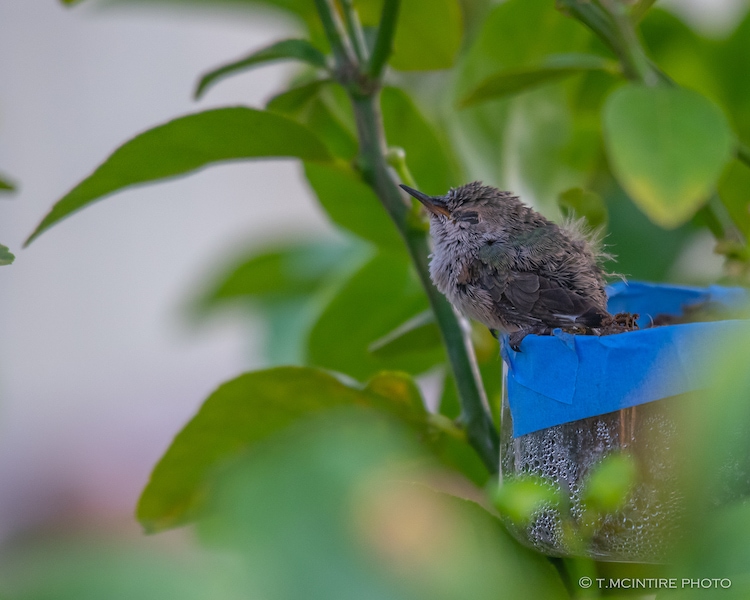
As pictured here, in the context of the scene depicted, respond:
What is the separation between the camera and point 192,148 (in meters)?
0.76

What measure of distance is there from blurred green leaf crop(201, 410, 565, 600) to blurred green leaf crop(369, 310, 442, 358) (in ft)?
1.30

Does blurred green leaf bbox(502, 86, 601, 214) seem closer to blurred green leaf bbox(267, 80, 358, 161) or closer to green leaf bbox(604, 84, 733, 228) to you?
blurred green leaf bbox(267, 80, 358, 161)

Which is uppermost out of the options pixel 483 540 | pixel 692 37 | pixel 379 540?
pixel 379 540

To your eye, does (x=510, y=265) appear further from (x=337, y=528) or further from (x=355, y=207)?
(x=337, y=528)

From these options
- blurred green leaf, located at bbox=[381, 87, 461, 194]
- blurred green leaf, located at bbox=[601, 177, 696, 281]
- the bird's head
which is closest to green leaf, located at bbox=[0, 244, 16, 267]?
the bird's head

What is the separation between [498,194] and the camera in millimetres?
900

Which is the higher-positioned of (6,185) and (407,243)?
(6,185)

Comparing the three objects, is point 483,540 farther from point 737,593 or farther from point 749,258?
point 749,258

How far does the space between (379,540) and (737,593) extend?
0.16 metres

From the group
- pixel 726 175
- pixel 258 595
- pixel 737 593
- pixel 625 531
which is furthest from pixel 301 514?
pixel 726 175

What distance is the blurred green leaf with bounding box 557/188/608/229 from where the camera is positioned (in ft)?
2.82

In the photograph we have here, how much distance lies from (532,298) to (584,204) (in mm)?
161

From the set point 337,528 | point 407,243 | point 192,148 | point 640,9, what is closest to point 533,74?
point 640,9

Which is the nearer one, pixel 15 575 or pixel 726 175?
pixel 15 575
